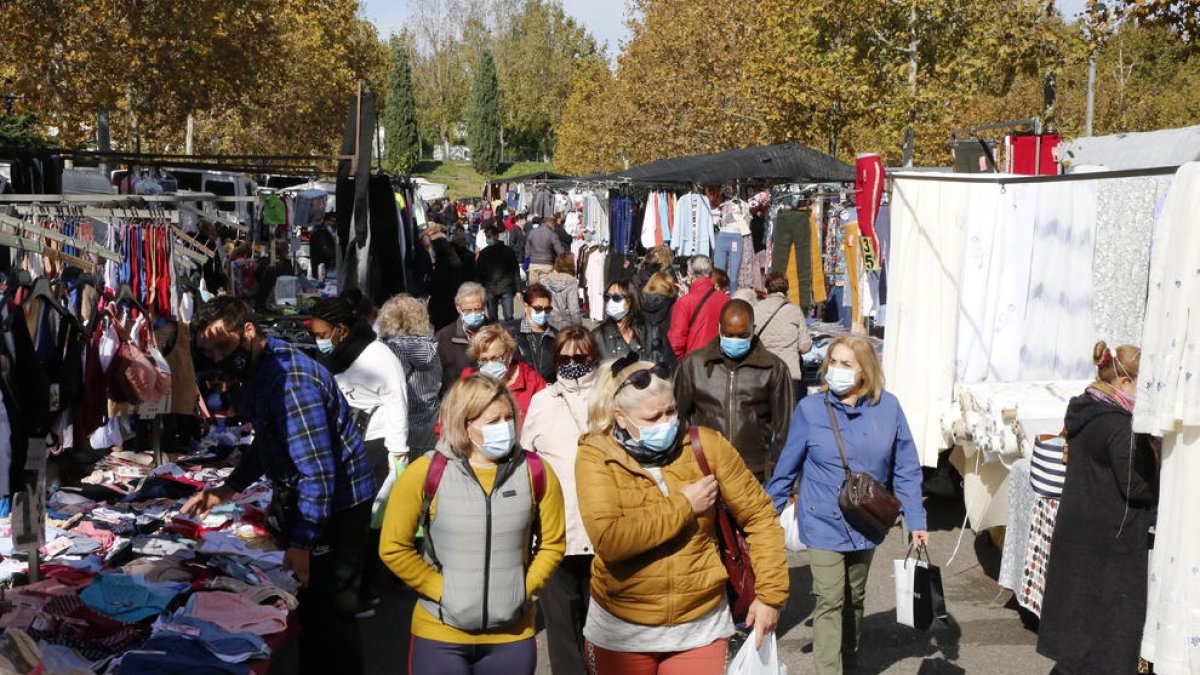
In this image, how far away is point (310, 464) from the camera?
15.3 feet

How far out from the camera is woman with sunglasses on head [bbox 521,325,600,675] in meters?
5.34

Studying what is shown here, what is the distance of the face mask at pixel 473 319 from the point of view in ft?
25.3

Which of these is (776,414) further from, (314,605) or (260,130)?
(260,130)

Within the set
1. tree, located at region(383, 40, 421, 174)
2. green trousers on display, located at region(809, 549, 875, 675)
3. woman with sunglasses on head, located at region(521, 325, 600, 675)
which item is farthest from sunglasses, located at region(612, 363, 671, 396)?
tree, located at region(383, 40, 421, 174)

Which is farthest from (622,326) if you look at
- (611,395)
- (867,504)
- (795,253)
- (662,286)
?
(795,253)

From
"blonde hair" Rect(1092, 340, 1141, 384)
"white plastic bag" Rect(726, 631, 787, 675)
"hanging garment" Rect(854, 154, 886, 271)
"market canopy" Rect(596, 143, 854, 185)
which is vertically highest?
"market canopy" Rect(596, 143, 854, 185)

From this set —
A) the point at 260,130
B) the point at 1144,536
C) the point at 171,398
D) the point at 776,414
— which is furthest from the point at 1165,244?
the point at 260,130

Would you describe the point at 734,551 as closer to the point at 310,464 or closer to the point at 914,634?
the point at 310,464

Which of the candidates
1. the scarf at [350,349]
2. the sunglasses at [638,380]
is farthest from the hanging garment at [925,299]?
the sunglasses at [638,380]

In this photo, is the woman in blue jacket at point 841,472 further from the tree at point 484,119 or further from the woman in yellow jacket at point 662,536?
the tree at point 484,119

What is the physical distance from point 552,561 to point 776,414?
263 centimetres

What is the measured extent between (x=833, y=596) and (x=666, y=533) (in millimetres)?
1599

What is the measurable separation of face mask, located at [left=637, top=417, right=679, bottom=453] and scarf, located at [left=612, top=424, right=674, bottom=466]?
18 mm

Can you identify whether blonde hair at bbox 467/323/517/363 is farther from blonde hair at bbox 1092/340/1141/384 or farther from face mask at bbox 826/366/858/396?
blonde hair at bbox 1092/340/1141/384
